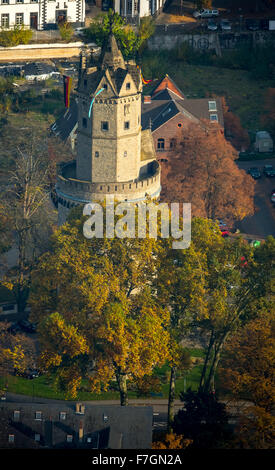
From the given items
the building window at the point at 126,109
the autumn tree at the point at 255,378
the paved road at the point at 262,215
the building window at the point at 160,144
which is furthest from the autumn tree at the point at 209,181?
the autumn tree at the point at 255,378

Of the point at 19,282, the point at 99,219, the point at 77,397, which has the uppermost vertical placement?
the point at 99,219

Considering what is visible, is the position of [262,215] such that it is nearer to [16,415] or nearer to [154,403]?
[154,403]

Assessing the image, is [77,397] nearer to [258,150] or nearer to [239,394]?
[239,394]

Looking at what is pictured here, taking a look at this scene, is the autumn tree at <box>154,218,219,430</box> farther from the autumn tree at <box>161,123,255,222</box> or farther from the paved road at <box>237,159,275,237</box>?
the paved road at <box>237,159,275,237</box>

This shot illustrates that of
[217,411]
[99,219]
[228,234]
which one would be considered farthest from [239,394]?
[228,234]

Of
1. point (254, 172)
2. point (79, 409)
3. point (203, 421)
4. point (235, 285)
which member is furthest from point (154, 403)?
point (254, 172)

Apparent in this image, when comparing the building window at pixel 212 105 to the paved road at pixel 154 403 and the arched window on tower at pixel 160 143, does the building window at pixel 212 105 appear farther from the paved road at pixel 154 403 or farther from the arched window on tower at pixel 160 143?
the paved road at pixel 154 403

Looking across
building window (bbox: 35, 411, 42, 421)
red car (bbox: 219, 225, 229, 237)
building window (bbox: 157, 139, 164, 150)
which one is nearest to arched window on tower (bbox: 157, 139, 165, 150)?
building window (bbox: 157, 139, 164, 150)
